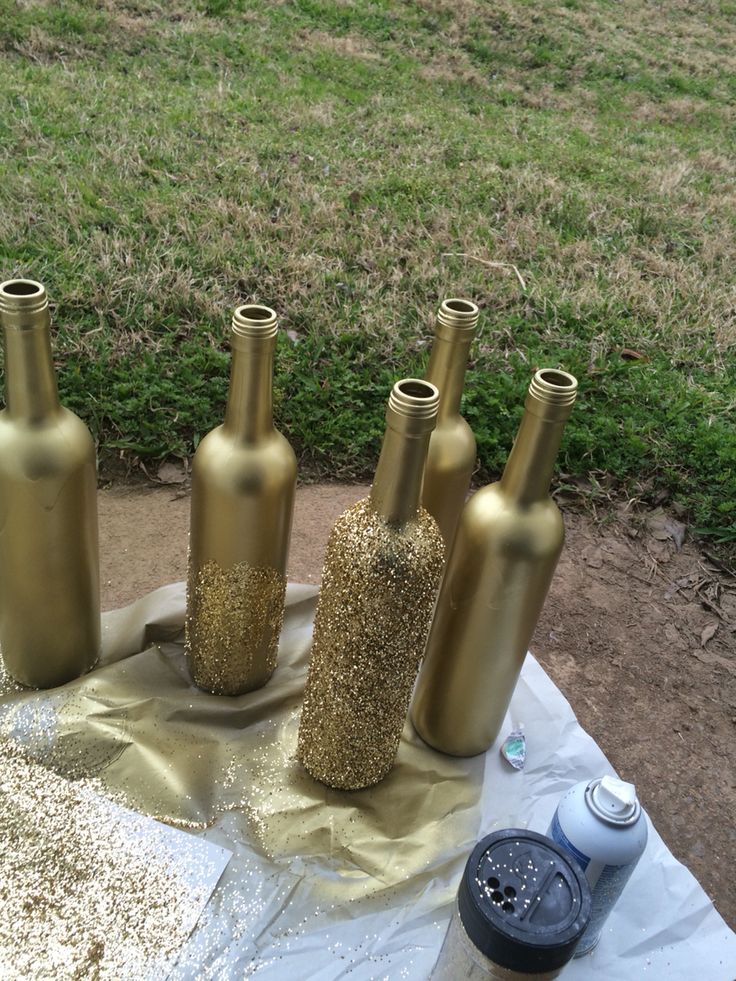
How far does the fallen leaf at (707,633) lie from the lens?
1.87 metres

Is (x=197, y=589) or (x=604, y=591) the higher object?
(x=197, y=589)

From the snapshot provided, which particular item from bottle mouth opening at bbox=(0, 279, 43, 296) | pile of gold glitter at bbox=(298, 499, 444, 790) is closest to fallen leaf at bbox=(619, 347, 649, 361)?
pile of gold glitter at bbox=(298, 499, 444, 790)

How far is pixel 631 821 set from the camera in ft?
3.11

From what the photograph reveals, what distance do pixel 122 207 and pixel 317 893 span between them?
2578 millimetres

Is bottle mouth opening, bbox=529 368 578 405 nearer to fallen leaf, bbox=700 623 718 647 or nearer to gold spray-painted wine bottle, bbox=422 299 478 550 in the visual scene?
gold spray-painted wine bottle, bbox=422 299 478 550

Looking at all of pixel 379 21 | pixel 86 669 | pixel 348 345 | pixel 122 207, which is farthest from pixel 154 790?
pixel 379 21

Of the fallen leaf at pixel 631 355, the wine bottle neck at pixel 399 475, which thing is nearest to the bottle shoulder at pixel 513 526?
the wine bottle neck at pixel 399 475

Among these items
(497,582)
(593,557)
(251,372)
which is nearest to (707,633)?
(593,557)

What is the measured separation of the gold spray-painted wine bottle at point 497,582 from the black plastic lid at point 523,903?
0.36 m

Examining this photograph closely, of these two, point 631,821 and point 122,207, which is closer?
point 631,821

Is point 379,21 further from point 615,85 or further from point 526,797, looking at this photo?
point 526,797

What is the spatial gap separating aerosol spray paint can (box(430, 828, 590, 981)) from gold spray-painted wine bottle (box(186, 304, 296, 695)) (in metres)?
0.54

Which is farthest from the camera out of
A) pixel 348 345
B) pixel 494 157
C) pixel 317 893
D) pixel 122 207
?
pixel 494 157

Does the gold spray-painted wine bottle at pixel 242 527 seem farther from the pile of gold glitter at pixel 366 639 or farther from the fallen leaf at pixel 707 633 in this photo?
the fallen leaf at pixel 707 633
